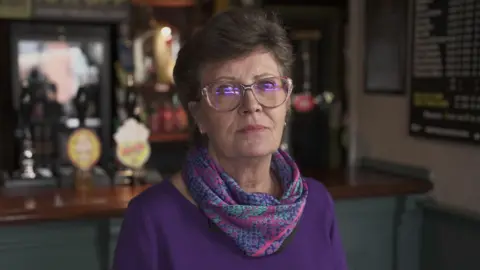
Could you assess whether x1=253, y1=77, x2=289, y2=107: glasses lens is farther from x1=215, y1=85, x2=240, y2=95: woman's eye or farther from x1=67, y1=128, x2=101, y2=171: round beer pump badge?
x1=67, y1=128, x2=101, y2=171: round beer pump badge

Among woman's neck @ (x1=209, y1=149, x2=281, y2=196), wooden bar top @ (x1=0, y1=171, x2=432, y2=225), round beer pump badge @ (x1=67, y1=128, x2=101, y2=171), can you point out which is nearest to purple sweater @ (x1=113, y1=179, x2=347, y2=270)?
woman's neck @ (x1=209, y1=149, x2=281, y2=196)

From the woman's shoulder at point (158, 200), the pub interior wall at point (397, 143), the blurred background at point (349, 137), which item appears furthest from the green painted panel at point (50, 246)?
the pub interior wall at point (397, 143)

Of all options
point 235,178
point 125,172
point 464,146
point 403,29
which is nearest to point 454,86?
point 464,146

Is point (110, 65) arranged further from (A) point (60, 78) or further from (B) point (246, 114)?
(B) point (246, 114)

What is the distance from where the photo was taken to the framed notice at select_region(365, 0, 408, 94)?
235 centimetres

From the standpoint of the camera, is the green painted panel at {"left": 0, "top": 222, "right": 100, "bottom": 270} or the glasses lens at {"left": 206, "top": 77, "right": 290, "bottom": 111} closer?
the glasses lens at {"left": 206, "top": 77, "right": 290, "bottom": 111}

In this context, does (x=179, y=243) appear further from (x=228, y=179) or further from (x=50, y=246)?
(x=50, y=246)

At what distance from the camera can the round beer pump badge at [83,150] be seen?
209 centimetres

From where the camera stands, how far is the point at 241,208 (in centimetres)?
131

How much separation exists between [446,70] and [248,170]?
41.2 inches

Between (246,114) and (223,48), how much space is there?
146mm

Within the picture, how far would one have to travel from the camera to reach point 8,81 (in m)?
3.80

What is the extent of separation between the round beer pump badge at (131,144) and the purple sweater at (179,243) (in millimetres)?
822

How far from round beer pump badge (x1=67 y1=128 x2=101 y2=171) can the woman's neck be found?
835mm
